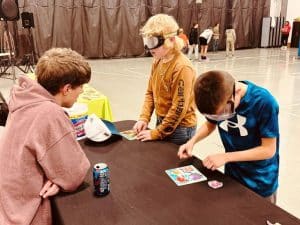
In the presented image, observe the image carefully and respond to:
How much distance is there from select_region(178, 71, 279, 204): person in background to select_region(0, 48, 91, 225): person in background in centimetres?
55

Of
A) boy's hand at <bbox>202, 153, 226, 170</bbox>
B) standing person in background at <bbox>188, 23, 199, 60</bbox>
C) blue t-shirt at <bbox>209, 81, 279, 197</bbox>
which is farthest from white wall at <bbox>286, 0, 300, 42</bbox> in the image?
boy's hand at <bbox>202, 153, 226, 170</bbox>

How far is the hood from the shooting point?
1248mm

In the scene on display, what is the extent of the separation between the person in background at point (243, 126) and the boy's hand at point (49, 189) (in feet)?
2.10

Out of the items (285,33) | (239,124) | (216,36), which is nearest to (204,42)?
(216,36)

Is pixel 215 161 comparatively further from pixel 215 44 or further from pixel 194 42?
pixel 215 44

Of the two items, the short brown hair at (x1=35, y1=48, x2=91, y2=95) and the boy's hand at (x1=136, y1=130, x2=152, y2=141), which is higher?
the short brown hair at (x1=35, y1=48, x2=91, y2=95)

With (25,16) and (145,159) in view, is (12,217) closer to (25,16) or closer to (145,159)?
(145,159)

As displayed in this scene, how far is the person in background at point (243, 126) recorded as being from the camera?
1.25 m

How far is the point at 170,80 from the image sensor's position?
76.6 inches

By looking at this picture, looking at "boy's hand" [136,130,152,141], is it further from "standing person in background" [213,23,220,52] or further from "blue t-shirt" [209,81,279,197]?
"standing person in background" [213,23,220,52]

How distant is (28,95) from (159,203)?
67cm

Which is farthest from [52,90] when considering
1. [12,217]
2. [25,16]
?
[25,16]

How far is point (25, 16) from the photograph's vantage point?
322 inches

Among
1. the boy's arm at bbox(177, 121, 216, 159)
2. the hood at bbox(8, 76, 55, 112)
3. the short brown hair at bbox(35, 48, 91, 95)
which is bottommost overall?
the boy's arm at bbox(177, 121, 216, 159)
